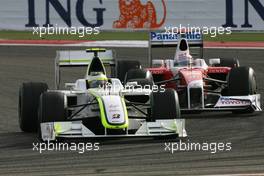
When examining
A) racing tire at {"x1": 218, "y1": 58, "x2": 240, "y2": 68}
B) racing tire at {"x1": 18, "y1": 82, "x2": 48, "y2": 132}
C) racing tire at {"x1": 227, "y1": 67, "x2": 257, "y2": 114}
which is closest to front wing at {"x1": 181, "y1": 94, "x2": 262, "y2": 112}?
racing tire at {"x1": 227, "y1": 67, "x2": 257, "y2": 114}

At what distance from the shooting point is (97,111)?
1160cm

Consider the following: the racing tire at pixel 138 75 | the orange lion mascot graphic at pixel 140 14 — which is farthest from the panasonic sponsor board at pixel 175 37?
the orange lion mascot graphic at pixel 140 14

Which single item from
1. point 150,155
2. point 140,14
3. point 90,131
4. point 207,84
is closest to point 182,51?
point 207,84

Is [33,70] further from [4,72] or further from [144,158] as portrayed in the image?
[144,158]

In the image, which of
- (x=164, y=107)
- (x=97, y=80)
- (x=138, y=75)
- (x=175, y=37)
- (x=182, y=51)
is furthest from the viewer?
(x=175, y=37)

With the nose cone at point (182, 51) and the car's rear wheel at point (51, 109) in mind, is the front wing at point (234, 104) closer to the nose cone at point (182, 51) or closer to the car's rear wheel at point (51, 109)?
the nose cone at point (182, 51)

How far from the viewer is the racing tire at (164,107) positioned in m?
11.3

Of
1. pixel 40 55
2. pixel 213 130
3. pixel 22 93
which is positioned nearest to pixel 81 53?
pixel 22 93

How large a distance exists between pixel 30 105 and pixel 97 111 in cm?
114

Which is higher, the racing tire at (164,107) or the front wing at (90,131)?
the racing tire at (164,107)

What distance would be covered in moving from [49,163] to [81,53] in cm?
469

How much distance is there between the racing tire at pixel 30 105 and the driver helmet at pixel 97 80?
2.24 ft

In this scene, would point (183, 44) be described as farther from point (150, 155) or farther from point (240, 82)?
point (150, 155)

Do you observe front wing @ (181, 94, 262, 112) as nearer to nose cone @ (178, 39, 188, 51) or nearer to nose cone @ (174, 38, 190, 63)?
nose cone @ (174, 38, 190, 63)
